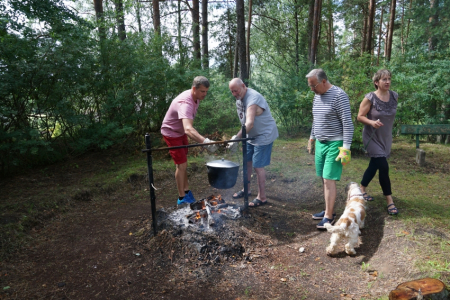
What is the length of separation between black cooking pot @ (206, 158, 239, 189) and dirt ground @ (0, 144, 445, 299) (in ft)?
1.74

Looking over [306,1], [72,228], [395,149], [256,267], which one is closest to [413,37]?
[306,1]

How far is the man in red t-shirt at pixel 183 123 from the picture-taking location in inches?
142

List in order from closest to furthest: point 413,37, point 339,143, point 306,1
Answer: point 339,143
point 413,37
point 306,1

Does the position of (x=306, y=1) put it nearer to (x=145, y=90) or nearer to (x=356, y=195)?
(x=145, y=90)

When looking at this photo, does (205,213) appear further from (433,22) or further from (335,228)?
(433,22)

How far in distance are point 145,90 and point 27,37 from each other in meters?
2.71

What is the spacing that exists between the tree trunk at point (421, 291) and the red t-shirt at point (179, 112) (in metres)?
2.76

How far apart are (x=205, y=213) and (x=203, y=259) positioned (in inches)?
27.9

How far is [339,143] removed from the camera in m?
3.39

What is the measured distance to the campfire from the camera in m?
3.69

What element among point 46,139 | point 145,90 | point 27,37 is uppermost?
point 27,37

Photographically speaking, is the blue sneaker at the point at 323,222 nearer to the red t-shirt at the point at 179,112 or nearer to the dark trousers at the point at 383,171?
the dark trousers at the point at 383,171

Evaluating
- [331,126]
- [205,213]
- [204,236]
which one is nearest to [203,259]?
[204,236]

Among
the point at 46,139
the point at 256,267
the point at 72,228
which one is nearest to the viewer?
the point at 256,267
